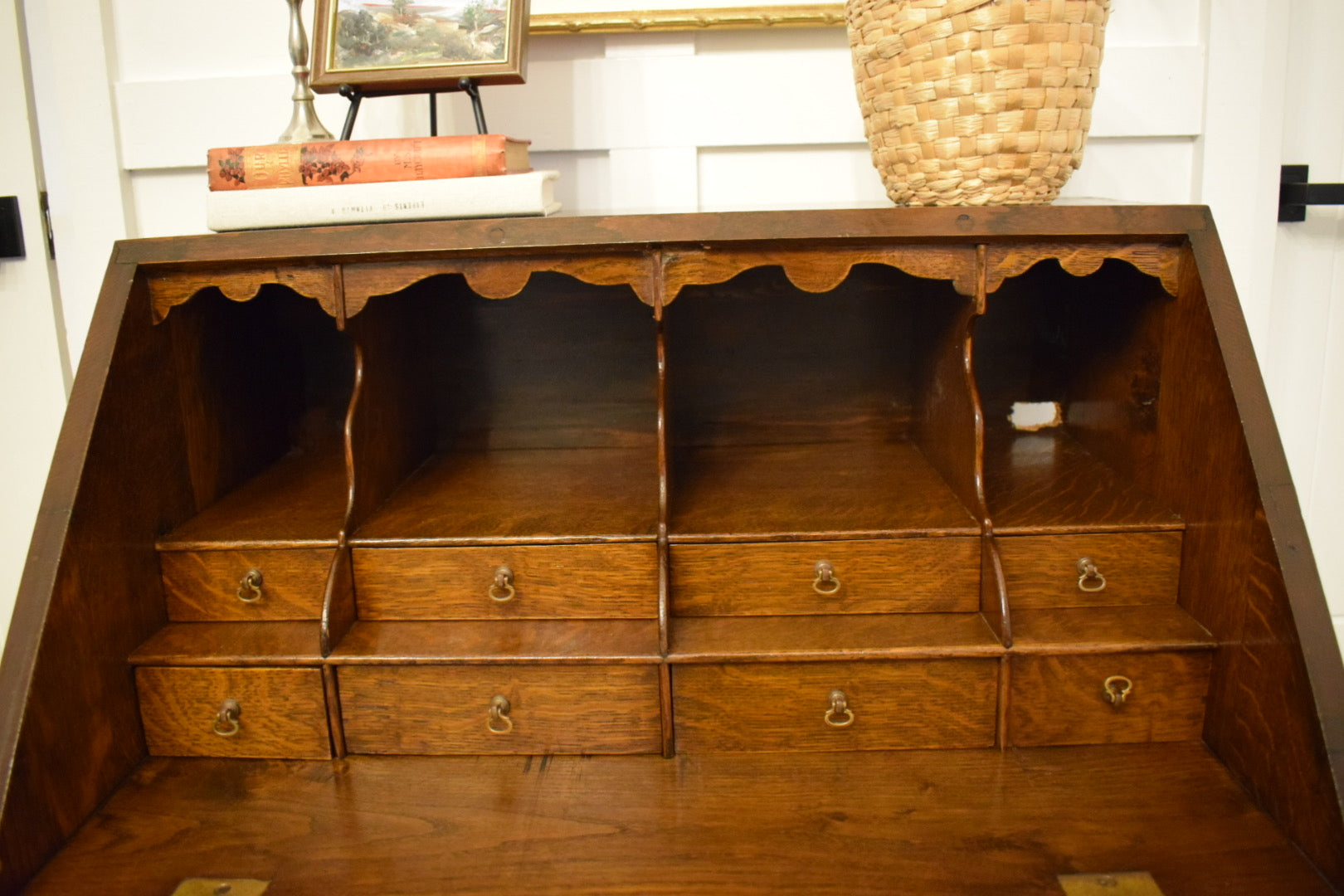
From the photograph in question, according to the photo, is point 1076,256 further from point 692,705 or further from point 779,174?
point 692,705

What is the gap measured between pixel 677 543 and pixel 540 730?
33 cm

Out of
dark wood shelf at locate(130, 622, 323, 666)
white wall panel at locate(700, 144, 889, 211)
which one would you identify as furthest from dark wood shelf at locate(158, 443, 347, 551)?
white wall panel at locate(700, 144, 889, 211)

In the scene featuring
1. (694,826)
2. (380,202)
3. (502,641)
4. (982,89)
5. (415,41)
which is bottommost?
(694,826)

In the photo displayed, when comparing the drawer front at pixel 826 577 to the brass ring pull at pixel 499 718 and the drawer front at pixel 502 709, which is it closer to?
the drawer front at pixel 502 709

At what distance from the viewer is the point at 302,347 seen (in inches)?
68.2

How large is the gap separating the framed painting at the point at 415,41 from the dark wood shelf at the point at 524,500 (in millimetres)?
646

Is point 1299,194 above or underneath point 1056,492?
above

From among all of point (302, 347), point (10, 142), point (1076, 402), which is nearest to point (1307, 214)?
point (1076, 402)

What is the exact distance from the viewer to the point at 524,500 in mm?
1466

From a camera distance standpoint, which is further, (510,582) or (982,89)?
(510,582)

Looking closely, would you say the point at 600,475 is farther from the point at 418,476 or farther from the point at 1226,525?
the point at 1226,525

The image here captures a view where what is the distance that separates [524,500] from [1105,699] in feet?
2.94

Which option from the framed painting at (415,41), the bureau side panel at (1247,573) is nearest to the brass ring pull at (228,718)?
the framed painting at (415,41)

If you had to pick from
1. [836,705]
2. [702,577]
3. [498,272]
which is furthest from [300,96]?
[836,705]
